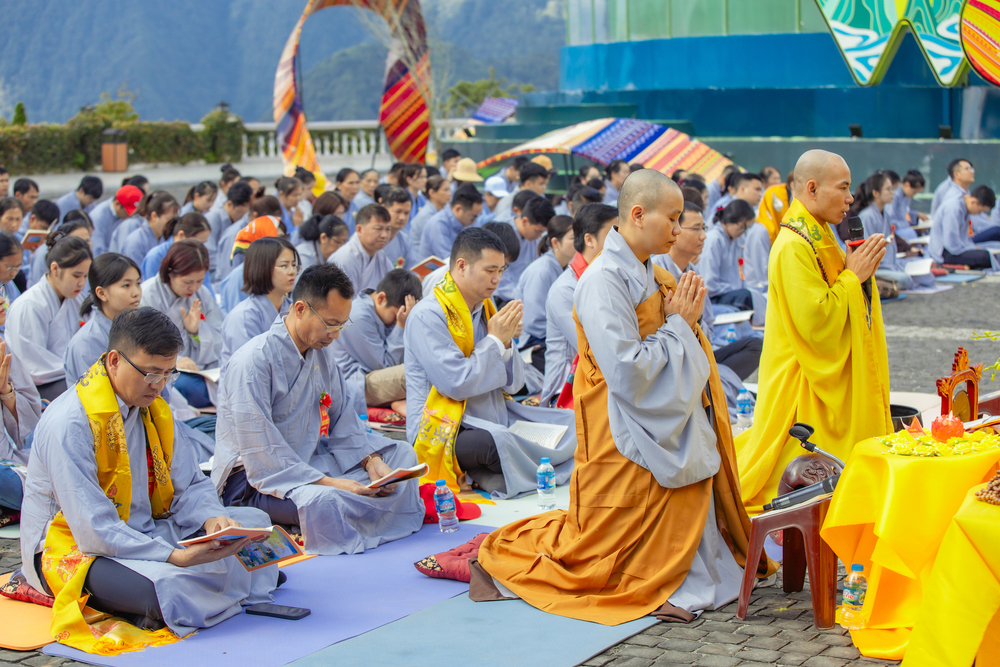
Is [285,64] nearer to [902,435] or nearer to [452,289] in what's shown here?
[452,289]

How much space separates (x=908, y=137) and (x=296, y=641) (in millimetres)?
14716

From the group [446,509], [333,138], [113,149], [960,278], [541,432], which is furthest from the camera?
[333,138]

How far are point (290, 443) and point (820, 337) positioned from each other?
2362 millimetres

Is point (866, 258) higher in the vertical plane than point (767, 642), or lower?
higher

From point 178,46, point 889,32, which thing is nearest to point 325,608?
point 889,32

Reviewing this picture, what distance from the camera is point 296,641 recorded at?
11.8ft

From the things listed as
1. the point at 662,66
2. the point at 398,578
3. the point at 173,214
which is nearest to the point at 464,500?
the point at 398,578

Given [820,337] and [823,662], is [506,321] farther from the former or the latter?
[823,662]

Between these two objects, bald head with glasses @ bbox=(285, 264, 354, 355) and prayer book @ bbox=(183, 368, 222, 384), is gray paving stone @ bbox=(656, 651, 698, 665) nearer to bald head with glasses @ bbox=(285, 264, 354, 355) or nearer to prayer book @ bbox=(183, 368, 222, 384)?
bald head with glasses @ bbox=(285, 264, 354, 355)

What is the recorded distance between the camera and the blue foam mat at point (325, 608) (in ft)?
11.4

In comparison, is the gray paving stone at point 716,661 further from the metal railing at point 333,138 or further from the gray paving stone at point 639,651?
the metal railing at point 333,138

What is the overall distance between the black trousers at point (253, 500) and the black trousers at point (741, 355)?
3253mm

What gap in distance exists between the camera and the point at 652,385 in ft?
12.2

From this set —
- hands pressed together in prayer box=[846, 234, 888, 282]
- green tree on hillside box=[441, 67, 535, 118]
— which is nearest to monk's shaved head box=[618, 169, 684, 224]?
hands pressed together in prayer box=[846, 234, 888, 282]
